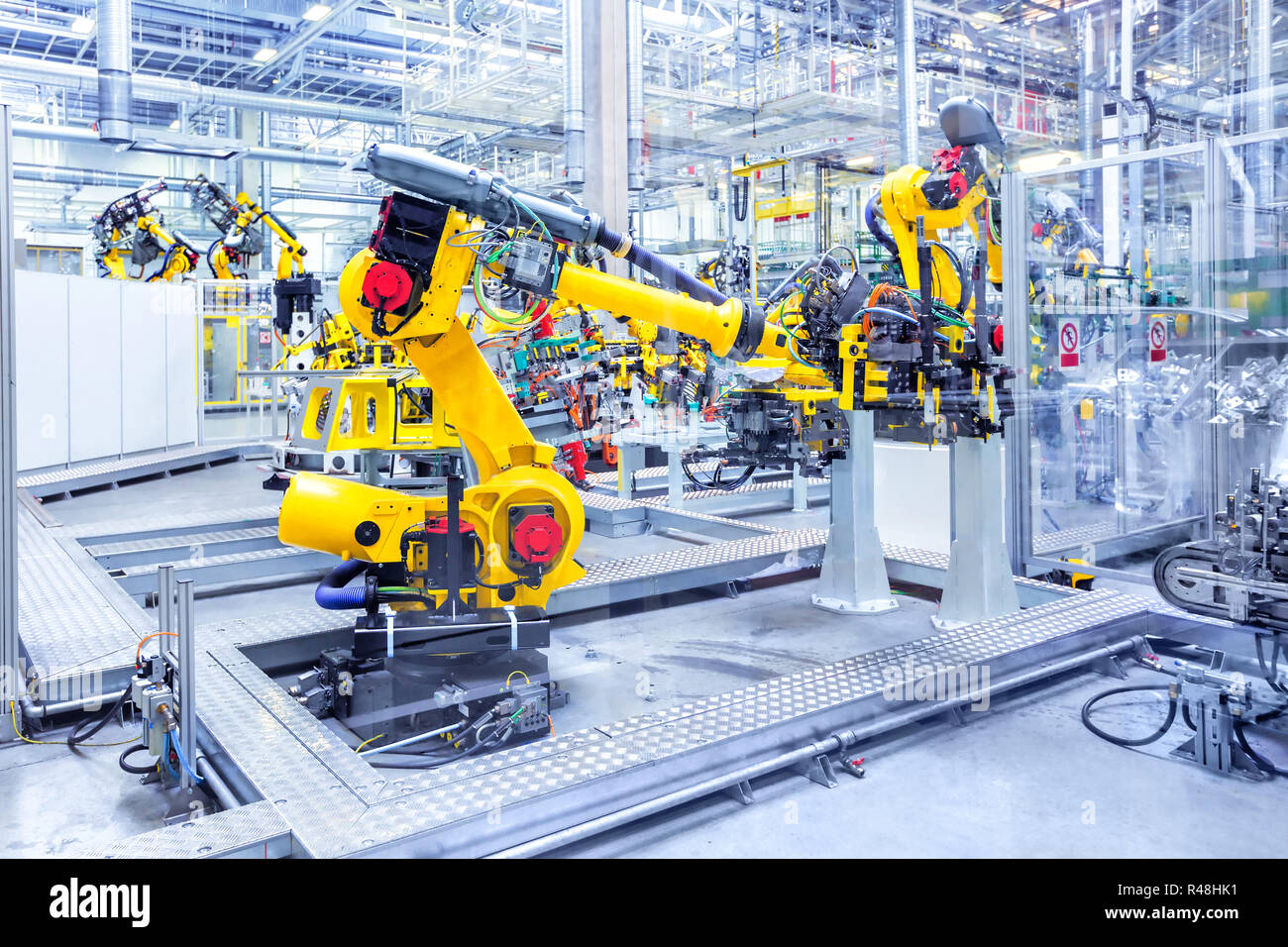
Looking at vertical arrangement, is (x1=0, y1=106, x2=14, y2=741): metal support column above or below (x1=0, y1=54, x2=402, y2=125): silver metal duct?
below

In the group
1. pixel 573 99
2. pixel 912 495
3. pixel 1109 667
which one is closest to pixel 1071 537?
pixel 912 495

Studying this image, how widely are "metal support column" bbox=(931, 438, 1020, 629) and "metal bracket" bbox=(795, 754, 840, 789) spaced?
77.9 inches

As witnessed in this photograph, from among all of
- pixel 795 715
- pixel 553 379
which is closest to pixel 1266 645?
pixel 795 715

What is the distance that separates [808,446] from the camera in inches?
203

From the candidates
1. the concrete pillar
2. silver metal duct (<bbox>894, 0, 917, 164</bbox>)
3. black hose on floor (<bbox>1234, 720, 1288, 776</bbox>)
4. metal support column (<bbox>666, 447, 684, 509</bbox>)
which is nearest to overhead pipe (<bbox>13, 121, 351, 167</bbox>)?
the concrete pillar

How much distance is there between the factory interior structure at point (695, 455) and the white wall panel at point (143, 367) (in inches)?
47.0

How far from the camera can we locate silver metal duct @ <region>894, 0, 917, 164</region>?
6.09m

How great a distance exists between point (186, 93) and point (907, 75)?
6389 millimetres

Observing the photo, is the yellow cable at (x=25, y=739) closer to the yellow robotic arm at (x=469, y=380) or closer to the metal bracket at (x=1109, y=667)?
the yellow robotic arm at (x=469, y=380)

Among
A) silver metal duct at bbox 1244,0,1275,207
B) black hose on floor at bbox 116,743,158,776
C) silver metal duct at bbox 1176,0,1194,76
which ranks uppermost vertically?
silver metal duct at bbox 1176,0,1194,76

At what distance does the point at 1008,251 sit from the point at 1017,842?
3765mm

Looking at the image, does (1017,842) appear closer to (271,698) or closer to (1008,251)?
(271,698)

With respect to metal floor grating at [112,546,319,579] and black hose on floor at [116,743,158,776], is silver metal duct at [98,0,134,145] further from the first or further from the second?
black hose on floor at [116,743,158,776]

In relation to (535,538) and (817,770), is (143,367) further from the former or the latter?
(817,770)
